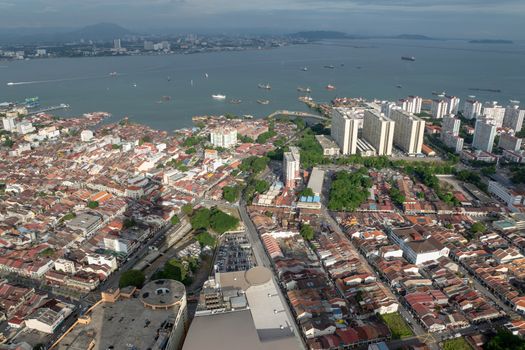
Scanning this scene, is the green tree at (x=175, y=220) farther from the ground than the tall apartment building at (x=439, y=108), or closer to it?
closer to it

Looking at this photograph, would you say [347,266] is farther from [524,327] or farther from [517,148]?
[517,148]

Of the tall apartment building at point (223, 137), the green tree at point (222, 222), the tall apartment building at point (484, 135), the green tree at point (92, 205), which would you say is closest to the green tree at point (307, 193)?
the green tree at point (222, 222)

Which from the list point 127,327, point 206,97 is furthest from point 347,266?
point 206,97

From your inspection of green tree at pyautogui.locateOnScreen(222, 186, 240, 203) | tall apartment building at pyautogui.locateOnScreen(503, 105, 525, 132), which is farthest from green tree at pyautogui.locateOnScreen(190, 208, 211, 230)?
tall apartment building at pyautogui.locateOnScreen(503, 105, 525, 132)

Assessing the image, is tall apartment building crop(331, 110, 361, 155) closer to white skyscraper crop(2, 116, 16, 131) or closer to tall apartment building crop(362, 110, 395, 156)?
tall apartment building crop(362, 110, 395, 156)

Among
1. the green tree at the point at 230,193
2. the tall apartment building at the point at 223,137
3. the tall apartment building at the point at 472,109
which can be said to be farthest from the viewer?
the tall apartment building at the point at 472,109

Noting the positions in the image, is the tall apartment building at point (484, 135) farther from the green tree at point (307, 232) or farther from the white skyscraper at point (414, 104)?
the green tree at point (307, 232)
